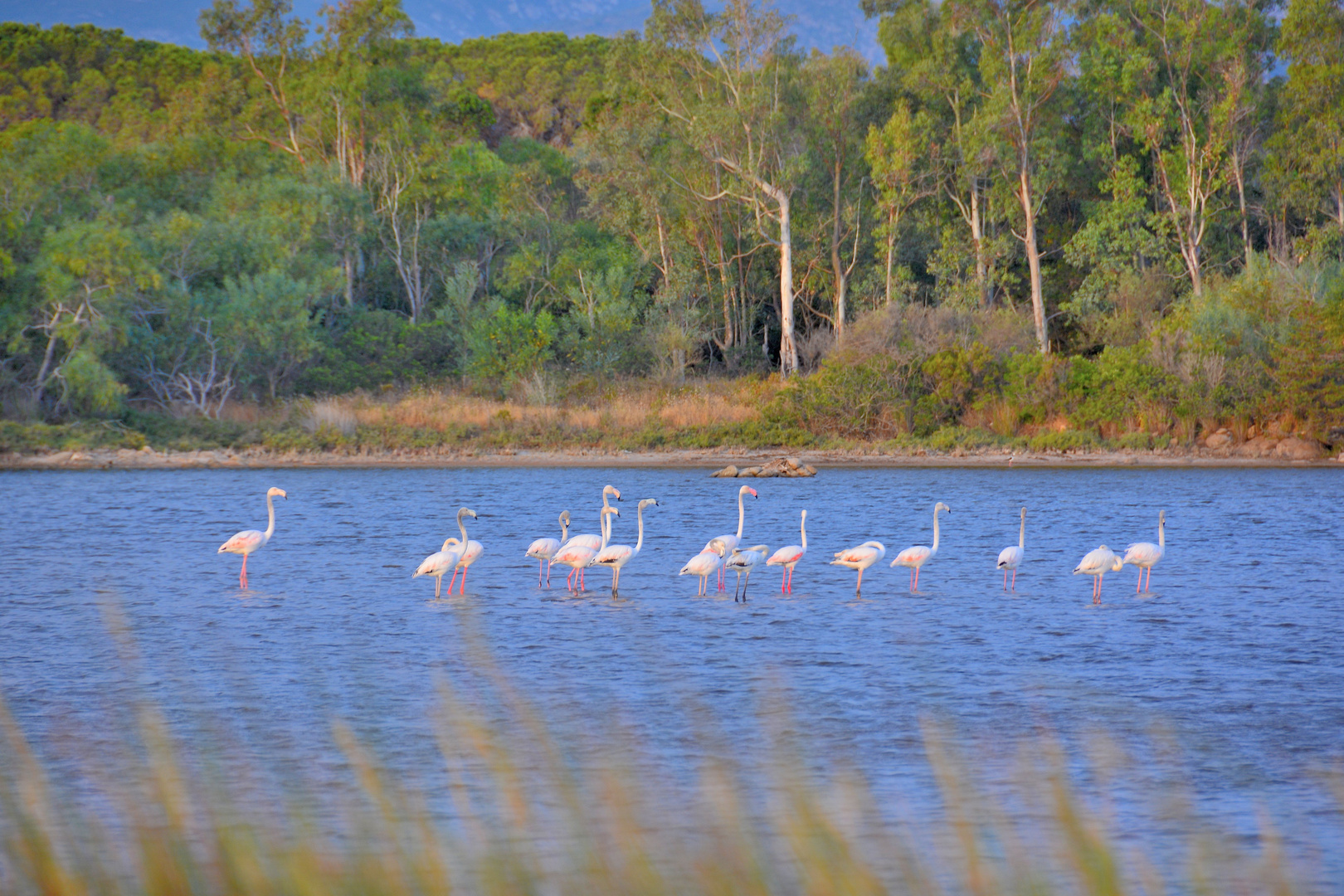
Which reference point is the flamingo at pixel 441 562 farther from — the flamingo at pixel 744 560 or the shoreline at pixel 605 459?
the shoreline at pixel 605 459

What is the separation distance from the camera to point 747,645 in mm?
13438

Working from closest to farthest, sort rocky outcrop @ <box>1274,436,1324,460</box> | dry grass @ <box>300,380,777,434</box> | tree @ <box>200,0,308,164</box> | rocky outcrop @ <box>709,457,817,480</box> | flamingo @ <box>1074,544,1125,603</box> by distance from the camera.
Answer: flamingo @ <box>1074,544,1125,603</box>, rocky outcrop @ <box>709,457,817,480</box>, rocky outcrop @ <box>1274,436,1324,460</box>, dry grass @ <box>300,380,777,434</box>, tree @ <box>200,0,308,164</box>

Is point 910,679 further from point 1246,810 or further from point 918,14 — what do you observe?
point 918,14

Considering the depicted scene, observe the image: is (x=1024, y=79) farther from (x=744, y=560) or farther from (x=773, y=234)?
(x=744, y=560)

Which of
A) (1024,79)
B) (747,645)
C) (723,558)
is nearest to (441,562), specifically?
(723,558)

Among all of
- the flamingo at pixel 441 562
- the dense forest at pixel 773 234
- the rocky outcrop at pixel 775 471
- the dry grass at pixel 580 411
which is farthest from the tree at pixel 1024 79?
the flamingo at pixel 441 562

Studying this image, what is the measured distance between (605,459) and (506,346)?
10.6 metres

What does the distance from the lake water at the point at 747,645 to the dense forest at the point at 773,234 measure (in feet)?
53.2

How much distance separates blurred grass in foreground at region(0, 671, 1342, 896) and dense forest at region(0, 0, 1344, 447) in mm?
33451

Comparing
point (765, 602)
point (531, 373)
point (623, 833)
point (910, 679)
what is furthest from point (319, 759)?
point (531, 373)

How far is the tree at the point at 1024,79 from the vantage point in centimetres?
4631

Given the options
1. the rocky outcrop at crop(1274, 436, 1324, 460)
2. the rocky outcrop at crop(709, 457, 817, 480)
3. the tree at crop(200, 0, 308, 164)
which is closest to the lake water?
the rocky outcrop at crop(709, 457, 817, 480)

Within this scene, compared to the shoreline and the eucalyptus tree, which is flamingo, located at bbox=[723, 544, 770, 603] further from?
the eucalyptus tree

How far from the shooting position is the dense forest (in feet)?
137
